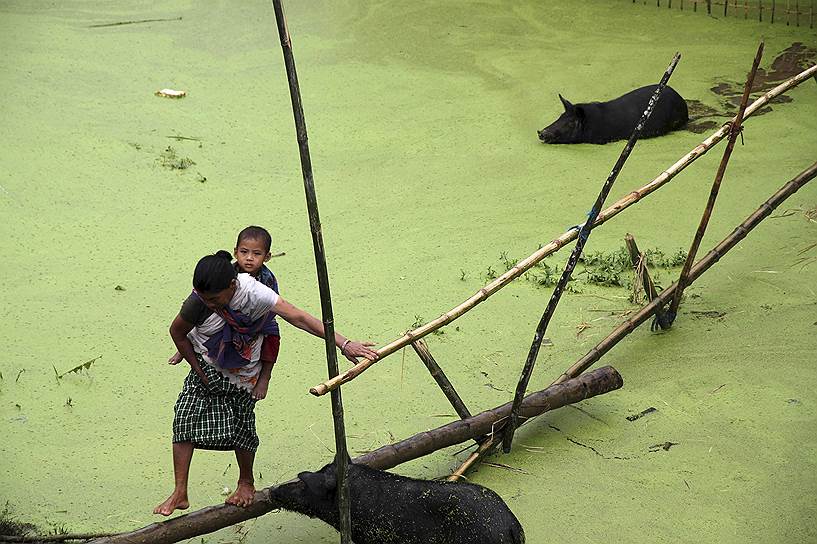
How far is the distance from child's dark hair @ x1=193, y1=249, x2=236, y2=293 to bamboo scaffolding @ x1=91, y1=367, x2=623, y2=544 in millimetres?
545

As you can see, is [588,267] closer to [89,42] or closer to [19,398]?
[19,398]

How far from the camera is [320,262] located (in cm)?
218

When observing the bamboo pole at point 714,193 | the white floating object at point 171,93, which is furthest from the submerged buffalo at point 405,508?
the white floating object at point 171,93

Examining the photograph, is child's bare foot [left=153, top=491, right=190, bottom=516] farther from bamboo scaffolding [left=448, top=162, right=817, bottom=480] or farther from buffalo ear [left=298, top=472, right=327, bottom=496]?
bamboo scaffolding [left=448, top=162, right=817, bottom=480]

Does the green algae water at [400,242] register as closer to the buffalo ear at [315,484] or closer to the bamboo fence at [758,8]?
the bamboo fence at [758,8]

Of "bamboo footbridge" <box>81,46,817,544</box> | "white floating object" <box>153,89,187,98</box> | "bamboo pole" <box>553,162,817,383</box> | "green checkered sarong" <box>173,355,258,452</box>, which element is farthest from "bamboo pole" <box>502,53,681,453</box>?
"white floating object" <box>153,89,187,98</box>

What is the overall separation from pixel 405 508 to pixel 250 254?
0.68 m

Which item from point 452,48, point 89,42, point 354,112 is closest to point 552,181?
point 354,112

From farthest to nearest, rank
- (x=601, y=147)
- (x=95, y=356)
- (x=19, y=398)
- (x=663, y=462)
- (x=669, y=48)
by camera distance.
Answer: (x=669, y=48)
(x=601, y=147)
(x=95, y=356)
(x=19, y=398)
(x=663, y=462)

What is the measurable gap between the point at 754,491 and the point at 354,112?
306 centimetres

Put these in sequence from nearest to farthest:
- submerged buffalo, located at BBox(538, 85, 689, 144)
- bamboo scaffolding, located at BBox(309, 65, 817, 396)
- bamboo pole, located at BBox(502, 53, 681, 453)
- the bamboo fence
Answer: bamboo scaffolding, located at BBox(309, 65, 817, 396) < bamboo pole, located at BBox(502, 53, 681, 453) < submerged buffalo, located at BBox(538, 85, 689, 144) < the bamboo fence

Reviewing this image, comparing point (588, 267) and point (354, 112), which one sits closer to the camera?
point (588, 267)

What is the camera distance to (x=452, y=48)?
6156mm

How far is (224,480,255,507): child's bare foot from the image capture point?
A: 254 centimetres
